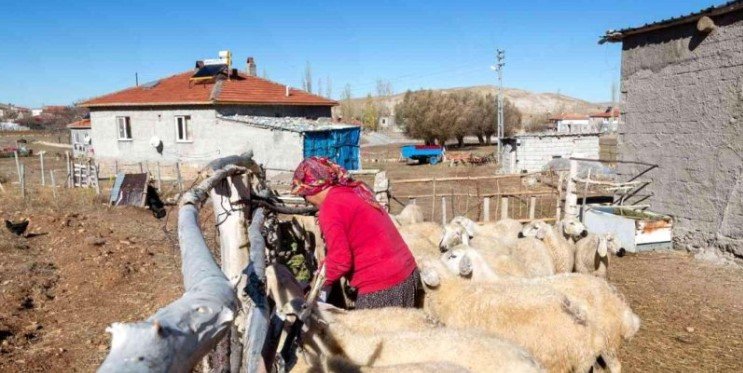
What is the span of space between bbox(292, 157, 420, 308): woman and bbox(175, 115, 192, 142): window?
23.4 m

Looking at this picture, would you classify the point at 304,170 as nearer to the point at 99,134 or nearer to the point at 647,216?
the point at 647,216

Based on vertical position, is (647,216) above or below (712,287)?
above

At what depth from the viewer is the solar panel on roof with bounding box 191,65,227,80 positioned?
27.5 m

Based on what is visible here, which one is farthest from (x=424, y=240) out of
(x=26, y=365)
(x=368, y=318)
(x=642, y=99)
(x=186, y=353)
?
(x=642, y=99)

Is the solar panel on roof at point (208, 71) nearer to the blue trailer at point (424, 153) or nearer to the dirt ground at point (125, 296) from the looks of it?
the blue trailer at point (424, 153)

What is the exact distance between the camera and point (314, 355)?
9.80 ft

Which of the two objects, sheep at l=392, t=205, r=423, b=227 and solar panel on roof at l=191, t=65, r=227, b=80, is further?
solar panel on roof at l=191, t=65, r=227, b=80

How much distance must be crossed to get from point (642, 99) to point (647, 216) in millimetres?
2638

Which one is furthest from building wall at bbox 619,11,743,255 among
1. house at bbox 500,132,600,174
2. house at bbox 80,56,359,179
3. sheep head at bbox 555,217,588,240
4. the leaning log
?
house at bbox 500,132,600,174

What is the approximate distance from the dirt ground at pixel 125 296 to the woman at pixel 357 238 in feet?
11.2

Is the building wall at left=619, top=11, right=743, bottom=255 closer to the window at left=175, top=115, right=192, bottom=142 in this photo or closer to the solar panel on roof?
the window at left=175, top=115, right=192, bottom=142

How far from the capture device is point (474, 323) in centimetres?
456

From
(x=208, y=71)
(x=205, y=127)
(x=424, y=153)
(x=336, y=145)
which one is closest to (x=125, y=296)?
(x=205, y=127)

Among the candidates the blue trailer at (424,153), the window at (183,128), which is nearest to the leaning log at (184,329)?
the window at (183,128)
